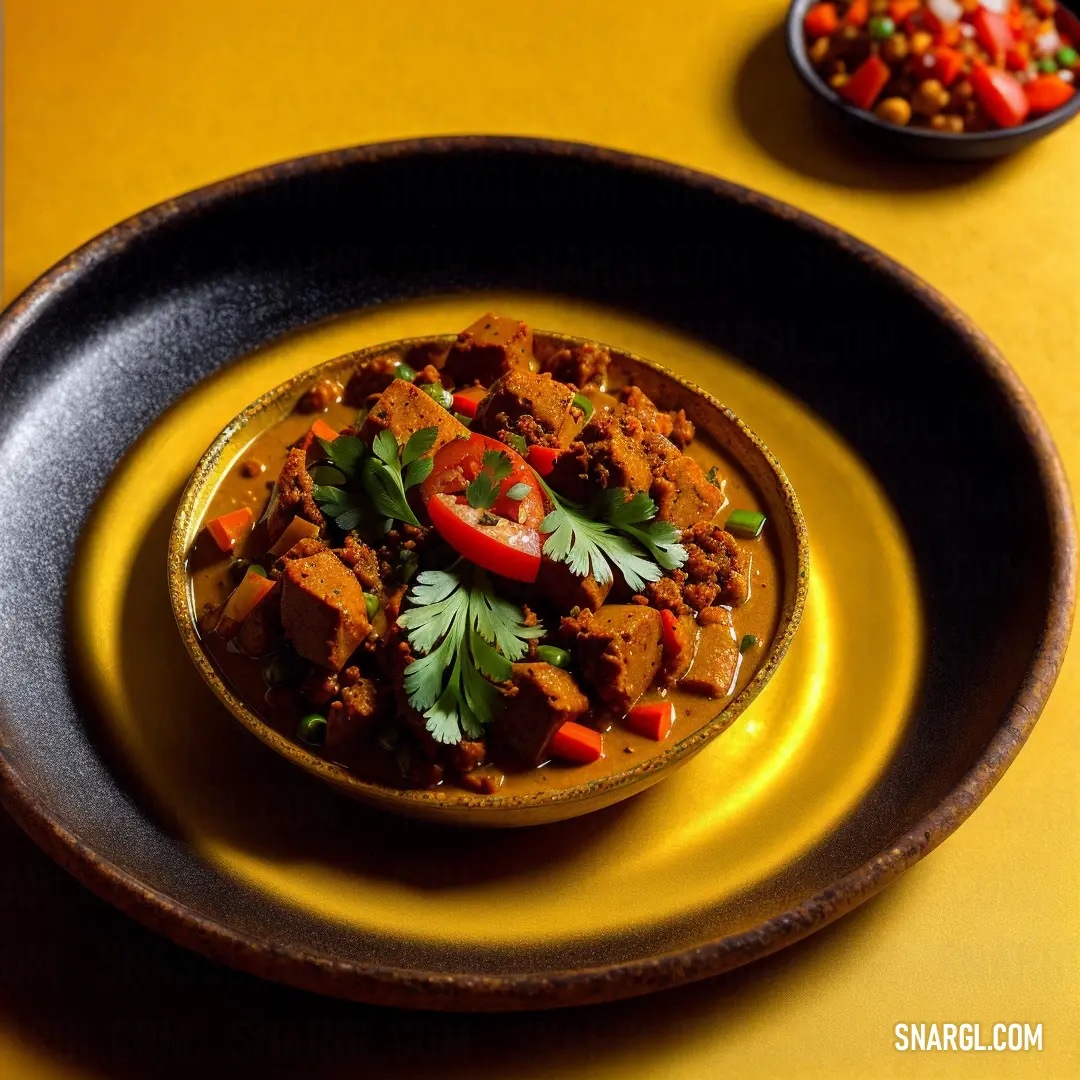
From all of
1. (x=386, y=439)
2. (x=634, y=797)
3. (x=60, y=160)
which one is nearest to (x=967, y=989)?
(x=634, y=797)

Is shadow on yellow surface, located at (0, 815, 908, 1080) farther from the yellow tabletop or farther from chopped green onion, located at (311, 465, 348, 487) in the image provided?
chopped green onion, located at (311, 465, 348, 487)

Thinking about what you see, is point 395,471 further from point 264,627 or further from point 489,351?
point 489,351

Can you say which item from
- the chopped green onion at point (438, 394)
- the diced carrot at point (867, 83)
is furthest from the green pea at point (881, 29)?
the chopped green onion at point (438, 394)

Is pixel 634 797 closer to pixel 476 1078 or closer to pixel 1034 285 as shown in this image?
pixel 476 1078

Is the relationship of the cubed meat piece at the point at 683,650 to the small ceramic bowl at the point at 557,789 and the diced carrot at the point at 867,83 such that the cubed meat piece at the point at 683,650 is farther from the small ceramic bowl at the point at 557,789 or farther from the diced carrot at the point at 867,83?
the diced carrot at the point at 867,83

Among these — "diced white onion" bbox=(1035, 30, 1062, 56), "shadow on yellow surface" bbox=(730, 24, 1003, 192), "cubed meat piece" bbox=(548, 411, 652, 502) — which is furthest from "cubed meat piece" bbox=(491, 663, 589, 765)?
"diced white onion" bbox=(1035, 30, 1062, 56)

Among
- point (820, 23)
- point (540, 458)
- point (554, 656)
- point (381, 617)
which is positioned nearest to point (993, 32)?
point (820, 23)
